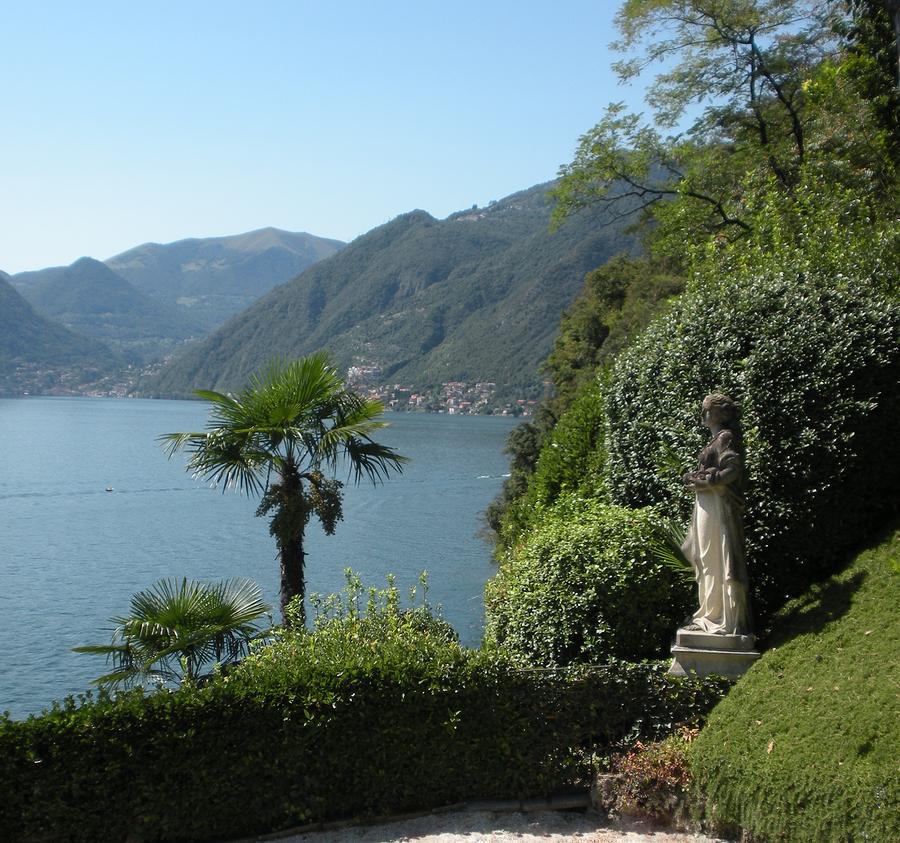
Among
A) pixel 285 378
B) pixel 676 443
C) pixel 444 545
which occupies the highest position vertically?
pixel 285 378

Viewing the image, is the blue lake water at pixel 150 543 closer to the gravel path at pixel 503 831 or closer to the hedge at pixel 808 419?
the gravel path at pixel 503 831

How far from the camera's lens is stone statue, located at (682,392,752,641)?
776 centimetres

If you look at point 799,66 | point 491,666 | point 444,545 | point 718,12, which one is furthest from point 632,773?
point 444,545

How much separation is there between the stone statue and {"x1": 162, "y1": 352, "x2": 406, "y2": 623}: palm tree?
207 inches

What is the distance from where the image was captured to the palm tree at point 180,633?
979 centimetres

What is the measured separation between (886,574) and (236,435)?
7.46m

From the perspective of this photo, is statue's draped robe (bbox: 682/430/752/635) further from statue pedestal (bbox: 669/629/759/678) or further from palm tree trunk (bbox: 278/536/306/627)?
palm tree trunk (bbox: 278/536/306/627)

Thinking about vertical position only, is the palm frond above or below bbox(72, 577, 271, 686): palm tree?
above

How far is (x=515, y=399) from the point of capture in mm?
136875

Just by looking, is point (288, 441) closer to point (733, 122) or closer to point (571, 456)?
point (571, 456)

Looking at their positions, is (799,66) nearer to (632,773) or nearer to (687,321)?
(687,321)

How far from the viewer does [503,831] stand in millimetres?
6980

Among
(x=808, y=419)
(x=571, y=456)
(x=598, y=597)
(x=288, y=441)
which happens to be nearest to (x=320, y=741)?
(x=598, y=597)

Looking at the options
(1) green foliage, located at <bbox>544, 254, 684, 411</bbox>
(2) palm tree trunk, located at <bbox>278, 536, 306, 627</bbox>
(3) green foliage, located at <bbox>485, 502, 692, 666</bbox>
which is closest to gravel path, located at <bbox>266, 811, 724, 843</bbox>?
(3) green foliage, located at <bbox>485, 502, 692, 666</bbox>
